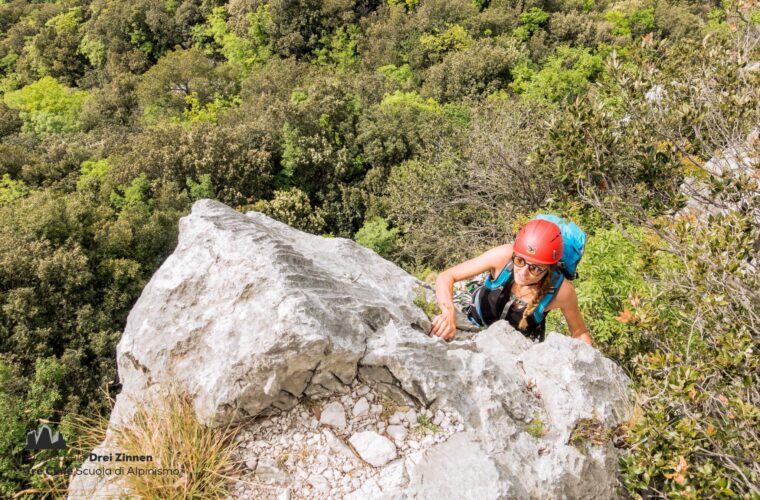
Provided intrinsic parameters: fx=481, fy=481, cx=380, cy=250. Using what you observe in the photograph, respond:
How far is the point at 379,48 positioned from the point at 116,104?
15.9 m

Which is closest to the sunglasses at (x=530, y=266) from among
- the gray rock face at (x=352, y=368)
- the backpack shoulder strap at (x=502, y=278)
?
the backpack shoulder strap at (x=502, y=278)

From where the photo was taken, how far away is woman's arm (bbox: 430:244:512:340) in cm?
448

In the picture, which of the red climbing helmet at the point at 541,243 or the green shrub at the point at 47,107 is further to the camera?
the green shrub at the point at 47,107

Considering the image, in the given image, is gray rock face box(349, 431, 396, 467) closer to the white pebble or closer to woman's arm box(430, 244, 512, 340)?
the white pebble

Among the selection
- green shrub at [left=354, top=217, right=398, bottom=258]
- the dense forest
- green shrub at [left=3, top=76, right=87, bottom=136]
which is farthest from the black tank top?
green shrub at [left=3, top=76, right=87, bottom=136]

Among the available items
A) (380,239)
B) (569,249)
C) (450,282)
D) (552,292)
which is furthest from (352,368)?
(380,239)

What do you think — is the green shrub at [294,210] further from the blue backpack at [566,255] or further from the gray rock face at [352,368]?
the blue backpack at [566,255]

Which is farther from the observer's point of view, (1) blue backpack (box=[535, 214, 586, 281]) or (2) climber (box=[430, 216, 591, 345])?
(1) blue backpack (box=[535, 214, 586, 281])

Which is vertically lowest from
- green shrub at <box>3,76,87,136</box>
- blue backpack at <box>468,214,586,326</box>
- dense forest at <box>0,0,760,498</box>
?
green shrub at <box>3,76,87,136</box>

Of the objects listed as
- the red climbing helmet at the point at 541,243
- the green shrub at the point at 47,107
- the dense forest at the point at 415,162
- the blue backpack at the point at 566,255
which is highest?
the red climbing helmet at the point at 541,243

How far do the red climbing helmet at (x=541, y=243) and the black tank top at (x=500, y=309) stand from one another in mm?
529

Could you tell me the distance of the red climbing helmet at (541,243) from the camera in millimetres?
4102

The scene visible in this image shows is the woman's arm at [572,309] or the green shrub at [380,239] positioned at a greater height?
the woman's arm at [572,309]

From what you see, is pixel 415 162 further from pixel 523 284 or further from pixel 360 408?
pixel 360 408
